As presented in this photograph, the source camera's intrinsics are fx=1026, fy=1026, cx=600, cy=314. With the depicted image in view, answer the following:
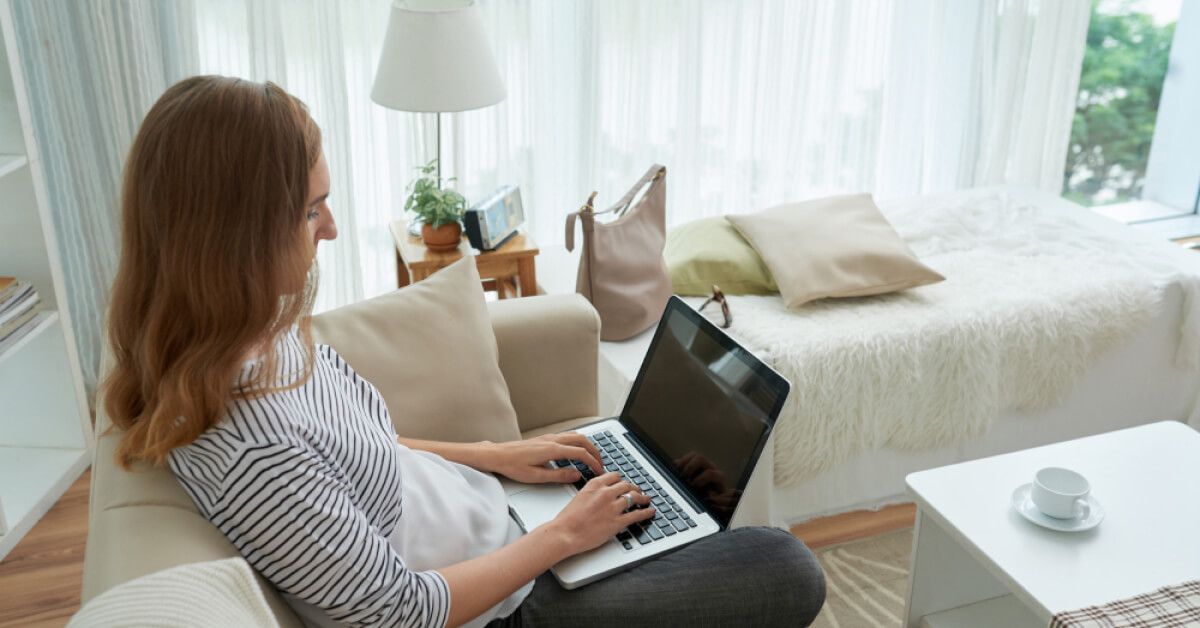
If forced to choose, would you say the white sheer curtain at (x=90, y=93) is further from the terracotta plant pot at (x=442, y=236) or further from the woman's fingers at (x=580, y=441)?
the woman's fingers at (x=580, y=441)

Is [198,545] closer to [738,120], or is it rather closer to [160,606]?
[160,606]

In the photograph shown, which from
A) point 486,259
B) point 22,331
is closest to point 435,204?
point 486,259

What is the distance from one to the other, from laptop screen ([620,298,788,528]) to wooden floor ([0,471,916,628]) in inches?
27.9

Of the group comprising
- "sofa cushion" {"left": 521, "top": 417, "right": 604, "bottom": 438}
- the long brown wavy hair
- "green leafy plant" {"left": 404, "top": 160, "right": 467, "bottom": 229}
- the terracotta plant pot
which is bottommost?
"sofa cushion" {"left": 521, "top": 417, "right": 604, "bottom": 438}

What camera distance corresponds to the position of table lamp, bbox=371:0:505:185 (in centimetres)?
213

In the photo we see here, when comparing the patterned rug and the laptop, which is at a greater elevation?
the laptop

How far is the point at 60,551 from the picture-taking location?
206 cm

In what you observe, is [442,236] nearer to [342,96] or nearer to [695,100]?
[342,96]

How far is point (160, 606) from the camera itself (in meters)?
0.73

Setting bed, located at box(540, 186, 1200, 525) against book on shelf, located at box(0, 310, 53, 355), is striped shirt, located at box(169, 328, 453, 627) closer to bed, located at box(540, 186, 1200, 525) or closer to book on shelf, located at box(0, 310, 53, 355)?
bed, located at box(540, 186, 1200, 525)

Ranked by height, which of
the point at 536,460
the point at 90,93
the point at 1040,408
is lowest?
the point at 1040,408

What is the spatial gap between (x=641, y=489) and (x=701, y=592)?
0.22 meters

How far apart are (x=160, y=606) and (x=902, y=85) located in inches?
115

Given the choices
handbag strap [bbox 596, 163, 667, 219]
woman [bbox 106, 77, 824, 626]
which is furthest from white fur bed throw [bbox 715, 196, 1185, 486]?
woman [bbox 106, 77, 824, 626]
